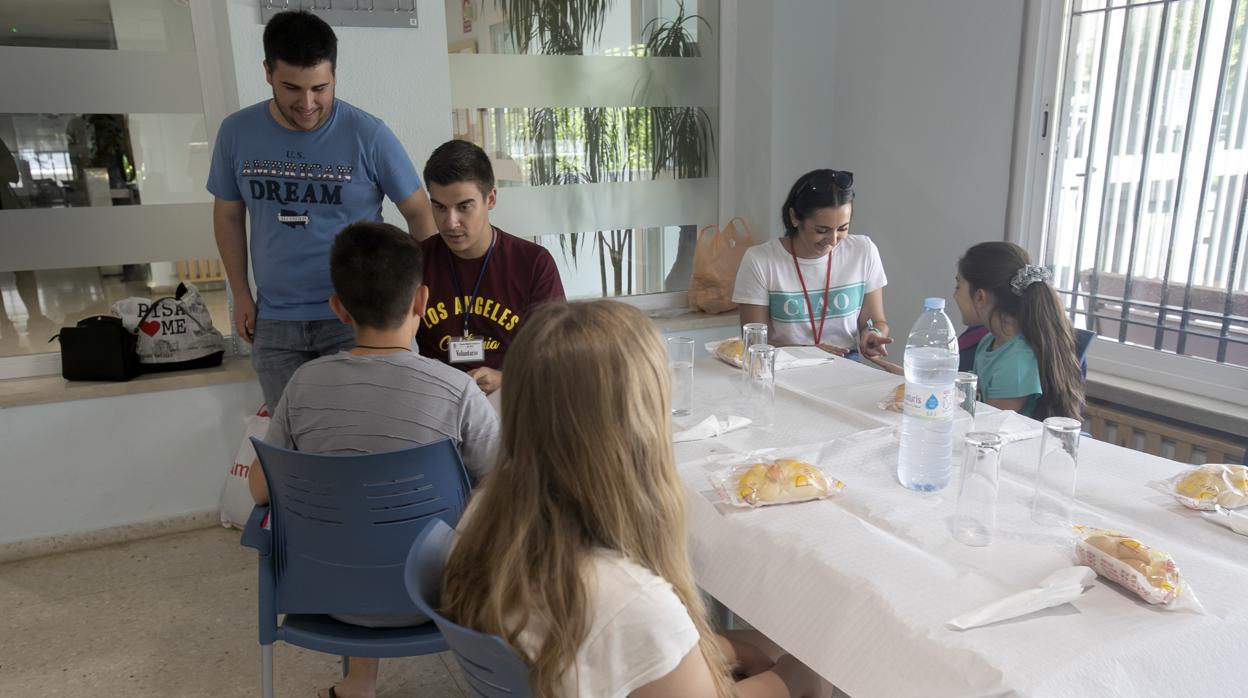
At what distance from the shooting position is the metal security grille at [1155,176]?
2.53 meters

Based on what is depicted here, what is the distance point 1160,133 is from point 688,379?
1.96m

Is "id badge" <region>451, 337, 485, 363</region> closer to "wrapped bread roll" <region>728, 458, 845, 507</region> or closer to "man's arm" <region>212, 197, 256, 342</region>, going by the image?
"man's arm" <region>212, 197, 256, 342</region>

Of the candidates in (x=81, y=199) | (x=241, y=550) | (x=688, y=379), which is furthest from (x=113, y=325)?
(x=688, y=379)

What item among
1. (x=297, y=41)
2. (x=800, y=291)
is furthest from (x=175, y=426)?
(x=800, y=291)

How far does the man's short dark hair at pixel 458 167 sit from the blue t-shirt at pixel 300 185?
0.36 metres

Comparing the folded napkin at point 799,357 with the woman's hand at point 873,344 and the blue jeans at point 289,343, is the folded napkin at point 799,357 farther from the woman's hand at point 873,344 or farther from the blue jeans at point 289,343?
the blue jeans at point 289,343

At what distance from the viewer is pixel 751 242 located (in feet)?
12.6

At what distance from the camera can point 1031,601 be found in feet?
3.45

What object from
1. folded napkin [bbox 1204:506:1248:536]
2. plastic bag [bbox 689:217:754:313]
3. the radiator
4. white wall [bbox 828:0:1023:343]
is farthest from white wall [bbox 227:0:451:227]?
folded napkin [bbox 1204:506:1248:536]

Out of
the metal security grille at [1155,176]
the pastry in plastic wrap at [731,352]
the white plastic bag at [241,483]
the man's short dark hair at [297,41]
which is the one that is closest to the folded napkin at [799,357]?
the pastry in plastic wrap at [731,352]

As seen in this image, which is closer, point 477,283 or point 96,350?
point 477,283

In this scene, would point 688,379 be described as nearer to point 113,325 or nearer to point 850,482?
point 850,482

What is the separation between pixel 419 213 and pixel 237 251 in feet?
1.87

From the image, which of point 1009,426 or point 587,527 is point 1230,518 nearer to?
point 1009,426
